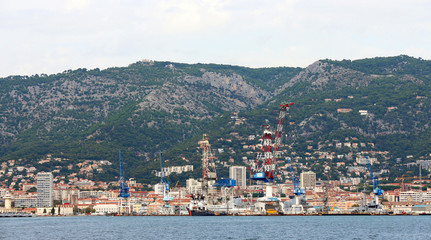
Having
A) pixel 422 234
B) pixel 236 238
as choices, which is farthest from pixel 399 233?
pixel 236 238

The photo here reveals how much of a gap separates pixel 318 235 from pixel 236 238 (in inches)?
477

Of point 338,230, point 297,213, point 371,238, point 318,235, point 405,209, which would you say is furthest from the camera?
point 405,209

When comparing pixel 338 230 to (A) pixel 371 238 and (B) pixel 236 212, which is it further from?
(B) pixel 236 212

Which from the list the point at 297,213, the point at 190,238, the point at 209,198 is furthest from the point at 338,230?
the point at 209,198

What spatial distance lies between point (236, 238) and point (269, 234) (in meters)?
8.52

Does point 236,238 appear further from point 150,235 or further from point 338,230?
point 338,230

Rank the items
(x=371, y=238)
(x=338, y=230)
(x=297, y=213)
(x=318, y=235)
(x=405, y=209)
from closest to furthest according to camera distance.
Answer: (x=371, y=238)
(x=318, y=235)
(x=338, y=230)
(x=297, y=213)
(x=405, y=209)

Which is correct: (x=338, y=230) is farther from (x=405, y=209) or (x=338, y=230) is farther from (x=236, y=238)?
(x=405, y=209)

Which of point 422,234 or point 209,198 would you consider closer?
point 422,234

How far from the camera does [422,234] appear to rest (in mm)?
99188

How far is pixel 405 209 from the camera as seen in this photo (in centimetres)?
19988

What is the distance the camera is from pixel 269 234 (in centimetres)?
10044

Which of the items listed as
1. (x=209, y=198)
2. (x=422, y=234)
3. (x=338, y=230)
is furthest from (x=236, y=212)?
(x=422, y=234)

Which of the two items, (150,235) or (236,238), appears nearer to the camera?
Result: (236,238)
